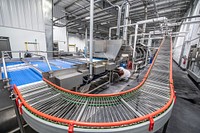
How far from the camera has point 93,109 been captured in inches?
31.6

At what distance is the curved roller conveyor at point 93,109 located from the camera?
1.96 feet

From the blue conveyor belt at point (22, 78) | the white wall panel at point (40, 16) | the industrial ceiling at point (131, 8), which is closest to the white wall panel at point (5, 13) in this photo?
the white wall panel at point (40, 16)

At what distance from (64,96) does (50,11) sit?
15.0ft

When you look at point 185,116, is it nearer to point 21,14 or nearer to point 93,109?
point 93,109

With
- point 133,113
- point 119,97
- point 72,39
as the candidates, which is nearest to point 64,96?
point 119,97

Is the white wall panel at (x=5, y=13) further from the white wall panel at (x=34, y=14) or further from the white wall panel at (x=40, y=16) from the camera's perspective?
the white wall panel at (x=40, y=16)

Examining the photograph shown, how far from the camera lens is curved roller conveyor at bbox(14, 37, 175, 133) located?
0.60 meters

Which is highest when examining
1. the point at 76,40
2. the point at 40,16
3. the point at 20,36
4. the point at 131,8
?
the point at 131,8

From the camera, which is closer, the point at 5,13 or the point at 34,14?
the point at 5,13

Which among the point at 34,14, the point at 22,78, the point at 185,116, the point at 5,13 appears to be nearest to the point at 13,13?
the point at 5,13

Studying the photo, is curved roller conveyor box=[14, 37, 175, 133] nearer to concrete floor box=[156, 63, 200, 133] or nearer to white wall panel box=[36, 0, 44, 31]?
concrete floor box=[156, 63, 200, 133]

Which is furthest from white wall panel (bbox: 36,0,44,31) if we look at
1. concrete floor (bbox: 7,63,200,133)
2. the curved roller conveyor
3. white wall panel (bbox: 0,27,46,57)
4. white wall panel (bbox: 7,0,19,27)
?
concrete floor (bbox: 7,63,200,133)

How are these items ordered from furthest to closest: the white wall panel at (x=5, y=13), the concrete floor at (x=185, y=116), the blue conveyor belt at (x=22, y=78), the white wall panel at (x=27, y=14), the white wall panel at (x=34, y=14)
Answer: the white wall panel at (x=34, y=14), the white wall panel at (x=27, y=14), the white wall panel at (x=5, y=13), the concrete floor at (x=185, y=116), the blue conveyor belt at (x=22, y=78)

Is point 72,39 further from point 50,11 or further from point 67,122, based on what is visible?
point 67,122
